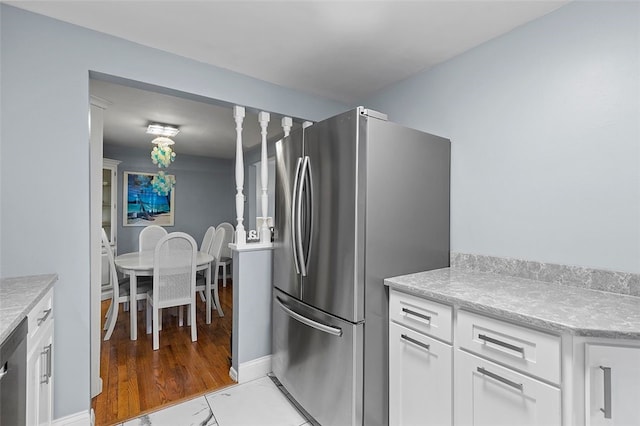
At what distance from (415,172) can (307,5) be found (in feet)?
3.60

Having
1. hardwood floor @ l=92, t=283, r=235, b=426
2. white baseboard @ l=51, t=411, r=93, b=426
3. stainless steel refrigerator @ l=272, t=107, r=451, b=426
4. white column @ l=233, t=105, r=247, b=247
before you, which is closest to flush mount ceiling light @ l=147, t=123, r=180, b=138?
white column @ l=233, t=105, r=247, b=247

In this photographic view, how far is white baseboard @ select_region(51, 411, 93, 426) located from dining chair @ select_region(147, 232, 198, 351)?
1113mm

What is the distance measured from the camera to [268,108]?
2.48 m

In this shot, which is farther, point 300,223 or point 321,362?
point 300,223

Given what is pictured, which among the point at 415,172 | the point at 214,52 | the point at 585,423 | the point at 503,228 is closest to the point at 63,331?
the point at 214,52

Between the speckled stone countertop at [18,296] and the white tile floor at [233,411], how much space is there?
3.33 feet

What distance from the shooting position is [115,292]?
3002 mm

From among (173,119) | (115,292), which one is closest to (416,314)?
(115,292)

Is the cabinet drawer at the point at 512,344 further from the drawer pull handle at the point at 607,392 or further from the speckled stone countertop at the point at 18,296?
the speckled stone countertop at the point at 18,296

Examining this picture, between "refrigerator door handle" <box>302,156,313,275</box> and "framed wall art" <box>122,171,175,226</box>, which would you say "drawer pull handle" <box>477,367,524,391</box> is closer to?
"refrigerator door handle" <box>302,156,313,275</box>

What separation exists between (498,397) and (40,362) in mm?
1958

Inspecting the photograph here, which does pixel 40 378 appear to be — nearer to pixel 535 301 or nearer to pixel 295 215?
pixel 295 215

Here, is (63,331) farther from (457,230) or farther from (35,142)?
(457,230)

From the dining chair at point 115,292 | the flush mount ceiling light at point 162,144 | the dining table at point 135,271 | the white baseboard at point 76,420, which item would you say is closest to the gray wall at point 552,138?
the white baseboard at point 76,420
